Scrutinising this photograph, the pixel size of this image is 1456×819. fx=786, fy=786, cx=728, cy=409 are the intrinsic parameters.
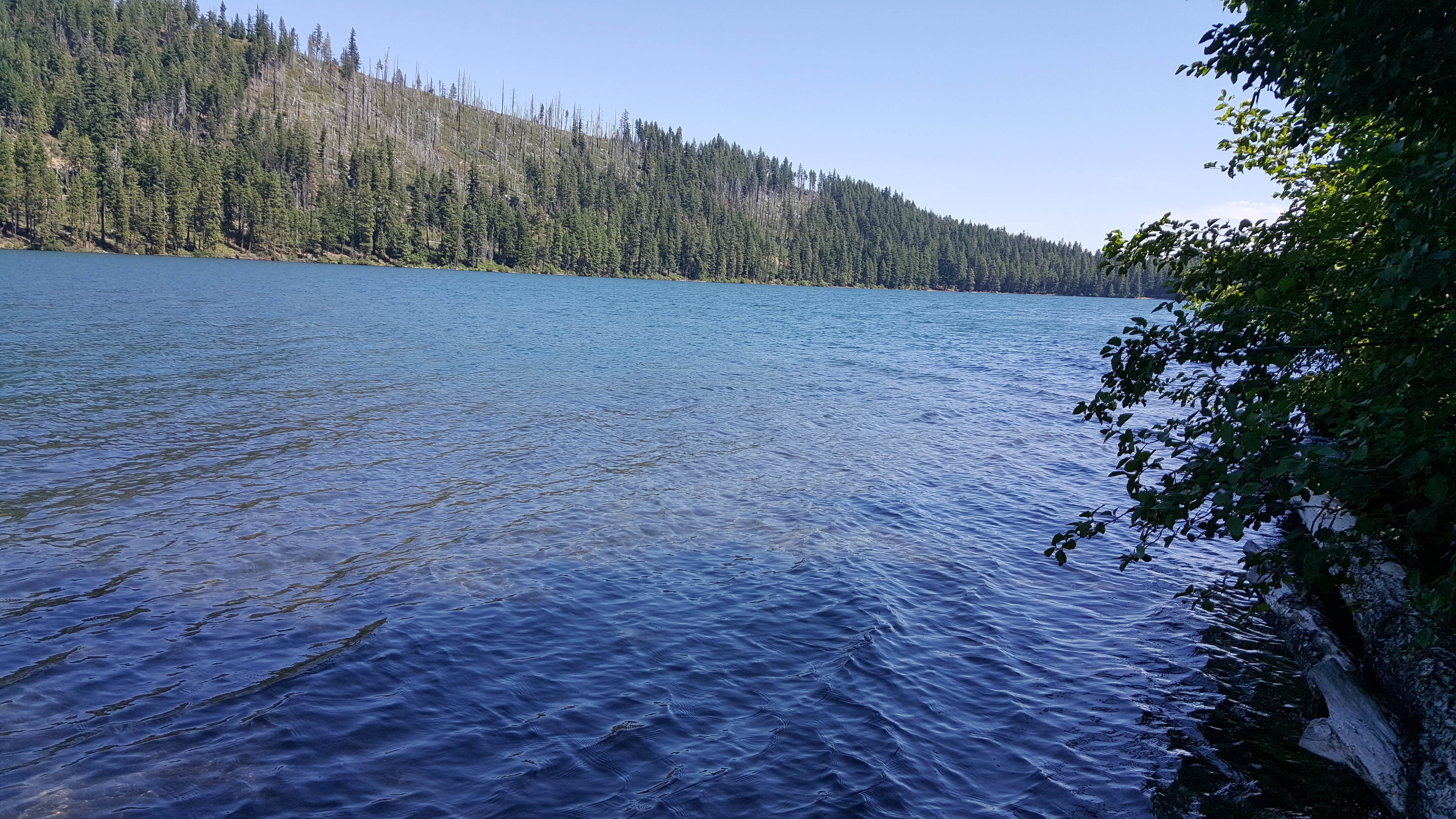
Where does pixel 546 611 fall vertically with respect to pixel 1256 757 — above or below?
below

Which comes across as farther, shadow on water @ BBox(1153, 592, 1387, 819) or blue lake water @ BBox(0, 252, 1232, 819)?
blue lake water @ BBox(0, 252, 1232, 819)

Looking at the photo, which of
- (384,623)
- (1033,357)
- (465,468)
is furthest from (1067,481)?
(1033,357)

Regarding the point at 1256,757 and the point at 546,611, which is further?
the point at 546,611

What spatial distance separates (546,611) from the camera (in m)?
11.5

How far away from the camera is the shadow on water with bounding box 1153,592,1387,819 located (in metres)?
7.62

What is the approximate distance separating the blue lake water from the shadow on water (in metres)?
0.33

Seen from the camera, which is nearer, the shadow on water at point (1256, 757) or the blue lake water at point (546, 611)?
the shadow on water at point (1256, 757)

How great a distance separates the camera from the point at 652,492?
17.8m

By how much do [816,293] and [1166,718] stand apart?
627ft

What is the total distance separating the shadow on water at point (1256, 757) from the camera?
762 centimetres

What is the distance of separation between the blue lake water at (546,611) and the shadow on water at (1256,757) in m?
0.33

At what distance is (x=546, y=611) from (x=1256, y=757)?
8.95 meters

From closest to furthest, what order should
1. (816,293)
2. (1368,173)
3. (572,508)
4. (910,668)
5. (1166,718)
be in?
(1368,173)
(1166,718)
(910,668)
(572,508)
(816,293)

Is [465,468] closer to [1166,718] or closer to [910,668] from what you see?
[910,668]
